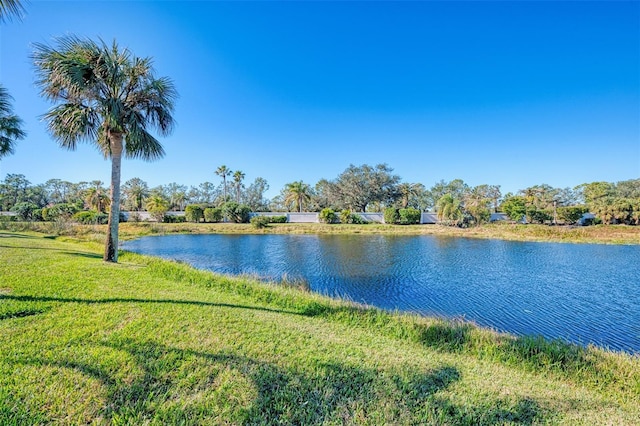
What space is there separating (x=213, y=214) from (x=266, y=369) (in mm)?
42906

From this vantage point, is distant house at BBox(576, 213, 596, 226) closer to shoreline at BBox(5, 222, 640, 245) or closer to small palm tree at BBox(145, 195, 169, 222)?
shoreline at BBox(5, 222, 640, 245)

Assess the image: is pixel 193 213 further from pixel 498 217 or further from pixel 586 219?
pixel 586 219

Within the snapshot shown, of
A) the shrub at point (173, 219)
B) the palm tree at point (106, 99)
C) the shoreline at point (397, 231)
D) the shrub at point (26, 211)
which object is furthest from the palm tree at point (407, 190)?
the shrub at point (26, 211)

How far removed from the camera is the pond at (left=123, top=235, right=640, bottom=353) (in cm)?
776

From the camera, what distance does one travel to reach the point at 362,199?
5394 centimetres

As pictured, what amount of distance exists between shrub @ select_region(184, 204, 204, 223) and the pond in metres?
25.5

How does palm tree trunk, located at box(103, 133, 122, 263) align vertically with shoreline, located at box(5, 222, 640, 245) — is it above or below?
above

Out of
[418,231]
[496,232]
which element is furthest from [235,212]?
[496,232]

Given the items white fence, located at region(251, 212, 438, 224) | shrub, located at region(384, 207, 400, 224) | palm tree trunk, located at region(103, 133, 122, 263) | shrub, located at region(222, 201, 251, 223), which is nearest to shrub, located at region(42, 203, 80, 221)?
shrub, located at region(222, 201, 251, 223)

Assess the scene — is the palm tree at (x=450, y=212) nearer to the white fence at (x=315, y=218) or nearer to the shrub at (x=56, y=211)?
the white fence at (x=315, y=218)

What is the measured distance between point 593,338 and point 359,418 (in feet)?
25.4

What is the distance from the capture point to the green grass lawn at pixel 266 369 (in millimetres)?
2582

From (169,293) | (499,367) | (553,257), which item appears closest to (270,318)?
(169,293)

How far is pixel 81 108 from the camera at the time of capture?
895 cm
